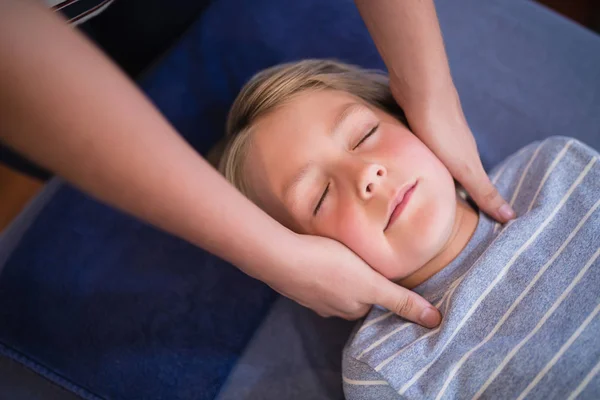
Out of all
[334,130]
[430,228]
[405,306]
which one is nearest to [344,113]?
[334,130]

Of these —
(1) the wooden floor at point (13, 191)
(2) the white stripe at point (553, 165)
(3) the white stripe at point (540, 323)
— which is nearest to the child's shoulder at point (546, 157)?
(2) the white stripe at point (553, 165)

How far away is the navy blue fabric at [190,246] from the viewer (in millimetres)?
1045

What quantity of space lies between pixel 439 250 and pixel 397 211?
142 millimetres

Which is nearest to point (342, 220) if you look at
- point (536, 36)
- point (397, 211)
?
point (397, 211)

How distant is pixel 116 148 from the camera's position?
0.49 m

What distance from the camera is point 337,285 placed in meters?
0.76

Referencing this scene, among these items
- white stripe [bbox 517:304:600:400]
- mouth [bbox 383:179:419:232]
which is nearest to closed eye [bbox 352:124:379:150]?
mouth [bbox 383:179:419:232]

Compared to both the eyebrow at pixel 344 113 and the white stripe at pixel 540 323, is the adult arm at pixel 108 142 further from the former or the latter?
the white stripe at pixel 540 323

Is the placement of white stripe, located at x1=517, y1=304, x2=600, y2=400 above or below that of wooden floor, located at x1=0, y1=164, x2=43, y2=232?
below

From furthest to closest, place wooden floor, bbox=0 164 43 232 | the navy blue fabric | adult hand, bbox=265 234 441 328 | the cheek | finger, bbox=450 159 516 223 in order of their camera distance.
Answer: wooden floor, bbox=0 164 43 232
the navy blue fabric
finger, bbox=450 159 516 223
the cheek
adult hand, bbox=265 234 441 328

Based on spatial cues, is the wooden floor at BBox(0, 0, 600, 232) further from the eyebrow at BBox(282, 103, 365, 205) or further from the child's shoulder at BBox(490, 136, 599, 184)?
the eyebrow at BBox(282, 103, 365, 205)

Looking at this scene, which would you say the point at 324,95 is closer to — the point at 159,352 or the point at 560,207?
the point at 560,207

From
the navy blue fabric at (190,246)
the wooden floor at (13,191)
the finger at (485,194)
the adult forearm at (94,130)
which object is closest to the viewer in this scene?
the adult forearm at (94,130)

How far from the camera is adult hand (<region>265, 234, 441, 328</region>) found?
2.34 ft
